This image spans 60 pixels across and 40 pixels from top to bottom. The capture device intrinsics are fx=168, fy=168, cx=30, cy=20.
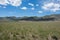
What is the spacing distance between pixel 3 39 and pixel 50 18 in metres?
3.69

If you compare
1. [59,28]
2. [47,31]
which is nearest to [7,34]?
[47,31]

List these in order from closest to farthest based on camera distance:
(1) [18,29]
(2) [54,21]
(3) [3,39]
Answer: (3) [3,39] < (1) [18,29] < (2) [54,21]

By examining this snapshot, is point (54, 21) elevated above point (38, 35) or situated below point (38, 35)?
above

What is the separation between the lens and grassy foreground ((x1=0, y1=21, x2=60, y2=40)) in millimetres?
7613

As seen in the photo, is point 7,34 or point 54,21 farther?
point 54,21

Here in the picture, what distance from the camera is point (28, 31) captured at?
8117 mm

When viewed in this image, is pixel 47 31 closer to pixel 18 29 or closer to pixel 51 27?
pixel 51 27

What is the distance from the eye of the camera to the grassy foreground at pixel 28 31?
7.61 m

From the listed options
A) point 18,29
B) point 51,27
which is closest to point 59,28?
point 51,27

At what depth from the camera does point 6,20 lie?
8141 mm

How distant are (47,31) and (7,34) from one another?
211 centimetres

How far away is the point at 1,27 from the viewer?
7.79 metres

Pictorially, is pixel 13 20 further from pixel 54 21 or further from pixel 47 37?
pixel 54 21

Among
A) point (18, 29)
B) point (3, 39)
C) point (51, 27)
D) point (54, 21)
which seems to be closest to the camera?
point (3, 39)
